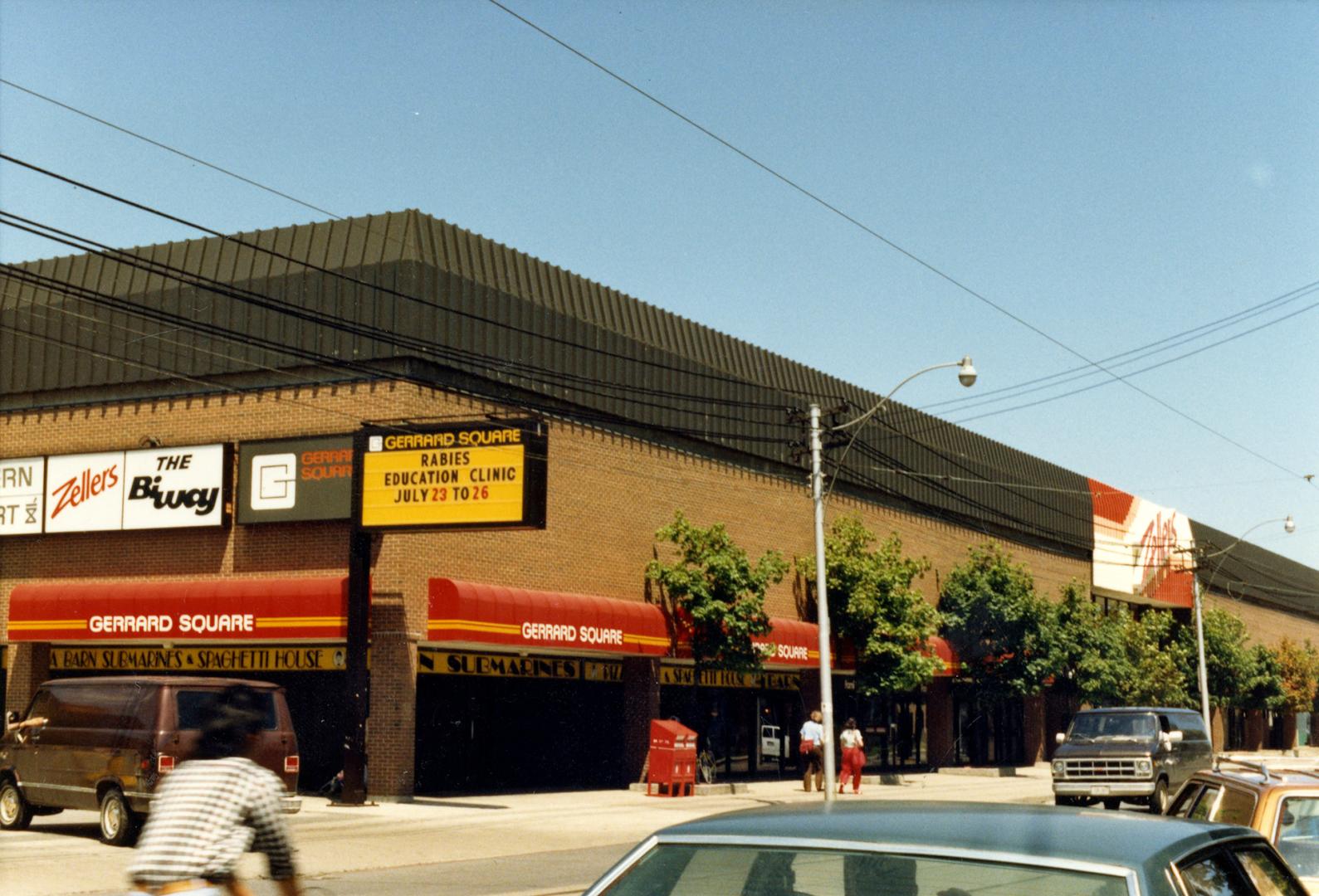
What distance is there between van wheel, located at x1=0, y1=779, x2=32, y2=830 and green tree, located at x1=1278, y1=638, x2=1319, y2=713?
69879 mm

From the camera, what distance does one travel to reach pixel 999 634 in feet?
158

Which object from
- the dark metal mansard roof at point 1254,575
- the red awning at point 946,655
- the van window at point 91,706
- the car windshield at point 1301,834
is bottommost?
the car windshield at point 1301,834

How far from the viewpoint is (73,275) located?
3331 cm

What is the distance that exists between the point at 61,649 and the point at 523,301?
12.7 m

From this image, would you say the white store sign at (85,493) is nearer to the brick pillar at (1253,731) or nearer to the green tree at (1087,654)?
the green tree at (1087,654)

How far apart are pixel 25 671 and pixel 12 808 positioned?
37.8 ft

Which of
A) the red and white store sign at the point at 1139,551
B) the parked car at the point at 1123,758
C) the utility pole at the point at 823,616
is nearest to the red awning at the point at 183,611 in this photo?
the utility pole at the point at 823,616

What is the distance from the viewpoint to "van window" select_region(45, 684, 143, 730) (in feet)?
66.5

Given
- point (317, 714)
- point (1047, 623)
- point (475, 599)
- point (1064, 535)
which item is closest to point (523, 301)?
point (475, 599)

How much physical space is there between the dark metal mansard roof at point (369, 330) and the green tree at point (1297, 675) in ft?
170

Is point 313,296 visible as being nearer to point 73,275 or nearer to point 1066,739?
point 73,275

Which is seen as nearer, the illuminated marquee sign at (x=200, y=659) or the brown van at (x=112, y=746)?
the brown van at (x=112, y=746)

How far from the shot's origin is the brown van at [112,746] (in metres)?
19.8

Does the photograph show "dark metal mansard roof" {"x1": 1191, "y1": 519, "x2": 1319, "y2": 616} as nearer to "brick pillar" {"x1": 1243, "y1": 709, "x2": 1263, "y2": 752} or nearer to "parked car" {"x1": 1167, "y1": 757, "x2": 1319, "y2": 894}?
"brick pillar" {"x1": 1243, "y1": 709, "x2": 1263, "y2": 752}
